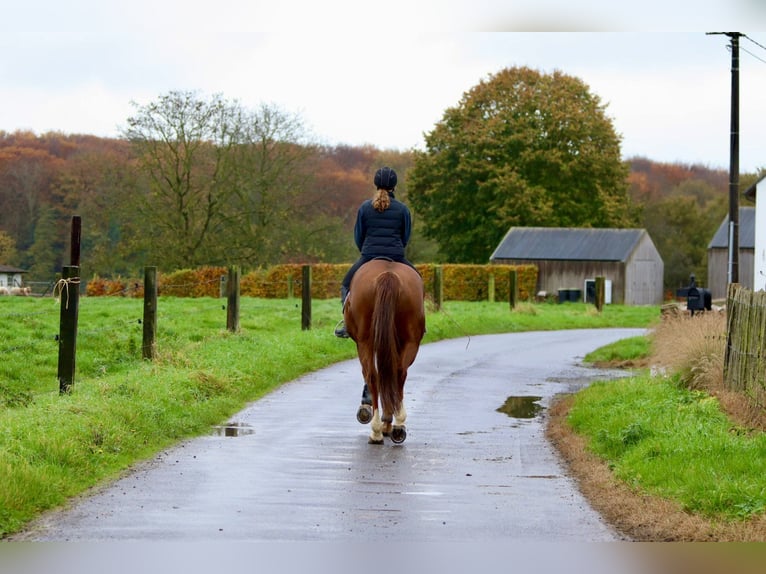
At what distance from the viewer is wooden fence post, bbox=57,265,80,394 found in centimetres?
1303

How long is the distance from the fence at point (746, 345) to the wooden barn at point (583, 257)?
50.7 m

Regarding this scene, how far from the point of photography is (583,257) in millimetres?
65500

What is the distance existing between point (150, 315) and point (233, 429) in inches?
184

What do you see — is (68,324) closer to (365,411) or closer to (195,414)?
(195,414)

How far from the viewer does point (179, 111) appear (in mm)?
52406

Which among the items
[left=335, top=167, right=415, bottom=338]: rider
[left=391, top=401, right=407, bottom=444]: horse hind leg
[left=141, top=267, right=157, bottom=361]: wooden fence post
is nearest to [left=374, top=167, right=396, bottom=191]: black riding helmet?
[left=335, top=167, right=415, bottom=338]: rider

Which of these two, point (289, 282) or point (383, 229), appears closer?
point (383, 229)

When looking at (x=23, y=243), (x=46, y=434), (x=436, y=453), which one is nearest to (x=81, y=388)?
(x=46, y=434)

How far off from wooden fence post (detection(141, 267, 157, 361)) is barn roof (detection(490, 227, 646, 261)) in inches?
1981

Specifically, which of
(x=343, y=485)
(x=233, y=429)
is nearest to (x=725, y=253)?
(x=233, y=429)

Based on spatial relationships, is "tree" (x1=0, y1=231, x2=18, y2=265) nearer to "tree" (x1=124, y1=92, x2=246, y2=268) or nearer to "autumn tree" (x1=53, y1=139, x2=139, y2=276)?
"autumn tree" (x1=53, y1=139, x2=139, y2=276)

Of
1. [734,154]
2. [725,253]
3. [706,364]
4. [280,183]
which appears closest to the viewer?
[706,364]

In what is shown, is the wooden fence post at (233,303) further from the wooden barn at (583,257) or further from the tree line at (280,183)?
the wooden barn at (583,257)

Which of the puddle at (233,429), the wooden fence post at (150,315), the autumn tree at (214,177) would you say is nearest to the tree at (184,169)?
the autumn tree at (214,177)
